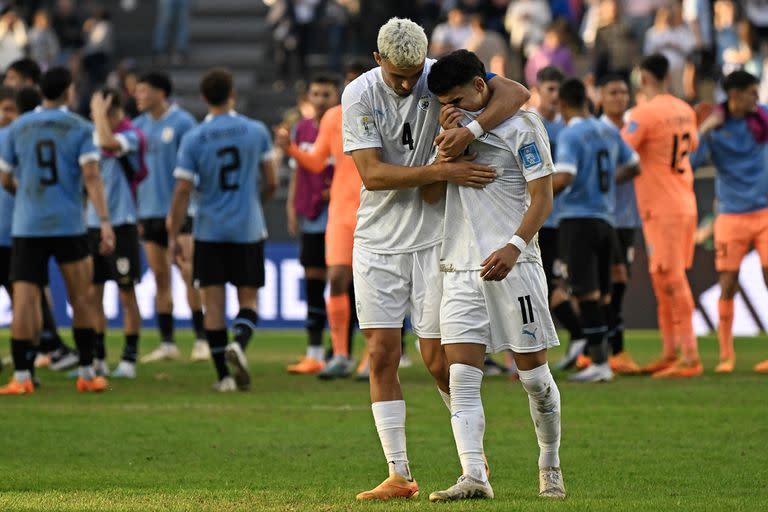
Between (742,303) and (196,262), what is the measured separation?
318 inches

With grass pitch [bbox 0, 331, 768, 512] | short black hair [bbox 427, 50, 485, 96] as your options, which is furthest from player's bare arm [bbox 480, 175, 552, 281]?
grass pitch [bbox 0, 331, 768, 512]

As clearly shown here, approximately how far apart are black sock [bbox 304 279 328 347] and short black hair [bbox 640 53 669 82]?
370 centimetres

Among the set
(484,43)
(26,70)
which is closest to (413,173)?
(26,70)

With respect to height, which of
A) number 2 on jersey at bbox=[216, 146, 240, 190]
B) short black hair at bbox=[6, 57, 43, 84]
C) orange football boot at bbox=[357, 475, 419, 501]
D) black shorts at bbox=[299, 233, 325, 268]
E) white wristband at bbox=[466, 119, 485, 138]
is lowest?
orange football boot at bbox=[357, 475, 419, 501]

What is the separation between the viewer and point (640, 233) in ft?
64.1

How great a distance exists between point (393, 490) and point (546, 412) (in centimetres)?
82

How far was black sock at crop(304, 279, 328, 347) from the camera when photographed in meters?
15.1

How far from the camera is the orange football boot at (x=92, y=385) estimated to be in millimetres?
13125

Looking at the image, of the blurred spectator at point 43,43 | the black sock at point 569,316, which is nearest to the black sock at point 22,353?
the black sock at point 569,316

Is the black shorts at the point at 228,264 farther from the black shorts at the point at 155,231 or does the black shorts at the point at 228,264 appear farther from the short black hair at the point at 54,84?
the black shorts at the point at 155,231

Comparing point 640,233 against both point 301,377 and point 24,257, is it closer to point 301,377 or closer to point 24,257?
point 301,377

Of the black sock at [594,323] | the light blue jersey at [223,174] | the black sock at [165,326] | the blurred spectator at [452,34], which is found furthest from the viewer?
the blurred spectator at [452,34]

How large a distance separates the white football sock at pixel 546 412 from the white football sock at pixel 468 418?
0.27m

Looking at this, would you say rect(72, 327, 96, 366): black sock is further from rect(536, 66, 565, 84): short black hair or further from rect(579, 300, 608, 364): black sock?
rect(536, 66, 565, 84): short black hair
